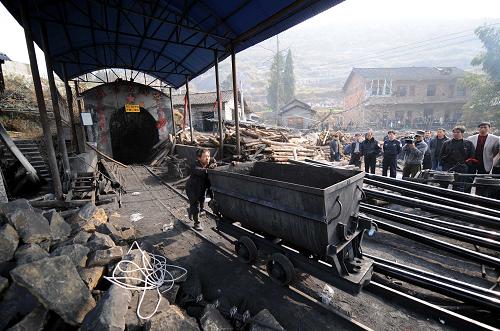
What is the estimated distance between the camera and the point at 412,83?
3800 centimetres

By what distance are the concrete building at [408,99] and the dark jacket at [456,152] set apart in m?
32.4

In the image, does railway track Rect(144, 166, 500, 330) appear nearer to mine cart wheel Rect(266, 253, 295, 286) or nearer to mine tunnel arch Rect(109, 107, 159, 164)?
mine cart wheel Rect(266, 253, 295, 286)

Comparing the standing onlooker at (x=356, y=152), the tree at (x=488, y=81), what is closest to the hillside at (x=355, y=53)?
the tree at (x=488, y=81)

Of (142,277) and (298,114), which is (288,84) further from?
(142,277)

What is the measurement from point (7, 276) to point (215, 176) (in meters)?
3.31

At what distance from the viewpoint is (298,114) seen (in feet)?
130

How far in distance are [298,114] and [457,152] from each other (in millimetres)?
33365

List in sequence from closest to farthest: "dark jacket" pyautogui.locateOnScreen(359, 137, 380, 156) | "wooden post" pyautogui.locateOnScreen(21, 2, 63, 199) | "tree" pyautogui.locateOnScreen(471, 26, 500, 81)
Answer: "wooden post" pyautogui.locateOnScreen(21, 2, 63, 199)
"dark jacket" pyautogui.locateOnScreen(359, 137, 380, 156)
"tree" pyautogui.locateOnScreen(471, 26, 500, 81)

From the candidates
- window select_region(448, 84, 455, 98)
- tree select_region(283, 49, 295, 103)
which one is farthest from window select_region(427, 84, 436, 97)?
tree select_region(283, 49, 295, 103)

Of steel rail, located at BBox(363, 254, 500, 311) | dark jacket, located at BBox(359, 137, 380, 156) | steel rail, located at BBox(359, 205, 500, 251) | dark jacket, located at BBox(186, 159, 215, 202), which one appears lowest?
steel rail, located at BBox(363, 254, 500, 311)

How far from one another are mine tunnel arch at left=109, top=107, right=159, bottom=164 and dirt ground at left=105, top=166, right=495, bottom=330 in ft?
36.8

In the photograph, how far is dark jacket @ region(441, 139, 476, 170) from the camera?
7145mm

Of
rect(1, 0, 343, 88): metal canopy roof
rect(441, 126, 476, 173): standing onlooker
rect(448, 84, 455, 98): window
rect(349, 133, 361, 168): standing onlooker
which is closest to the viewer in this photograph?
rect(1, 0, 343, 88): metal canopy roof

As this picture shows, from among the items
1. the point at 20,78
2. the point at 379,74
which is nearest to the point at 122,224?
the point at 20,78
